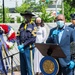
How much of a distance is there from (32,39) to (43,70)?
2.43 metres

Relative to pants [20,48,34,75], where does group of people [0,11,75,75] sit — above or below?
above

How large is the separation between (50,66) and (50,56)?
17cm

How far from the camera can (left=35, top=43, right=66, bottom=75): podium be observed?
6.76m

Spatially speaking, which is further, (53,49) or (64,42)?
(64,42)

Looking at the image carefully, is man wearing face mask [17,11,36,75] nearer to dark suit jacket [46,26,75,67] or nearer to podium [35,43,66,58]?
dark suit jacket [46,26,75,67]

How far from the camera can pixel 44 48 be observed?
6.93 meters

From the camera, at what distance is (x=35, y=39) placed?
955 cm

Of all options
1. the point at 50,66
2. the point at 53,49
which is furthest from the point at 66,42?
the point at 50,66

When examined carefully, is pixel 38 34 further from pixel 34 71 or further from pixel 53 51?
pixel 53 51

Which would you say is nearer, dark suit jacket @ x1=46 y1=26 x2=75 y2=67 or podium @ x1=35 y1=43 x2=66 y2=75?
podium @ x1=35 y1=43 x2=66 y2=75

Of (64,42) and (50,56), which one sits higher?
(64,42)

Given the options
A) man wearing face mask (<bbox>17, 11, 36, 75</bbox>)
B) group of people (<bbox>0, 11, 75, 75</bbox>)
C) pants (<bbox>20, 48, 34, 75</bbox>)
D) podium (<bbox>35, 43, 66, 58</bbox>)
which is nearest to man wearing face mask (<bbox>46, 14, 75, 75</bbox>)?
group of people (<bbox>0, 11, 75, 75</bbox>)

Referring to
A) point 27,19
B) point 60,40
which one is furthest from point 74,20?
point 60,40

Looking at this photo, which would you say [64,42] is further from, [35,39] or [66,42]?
[35,39]
